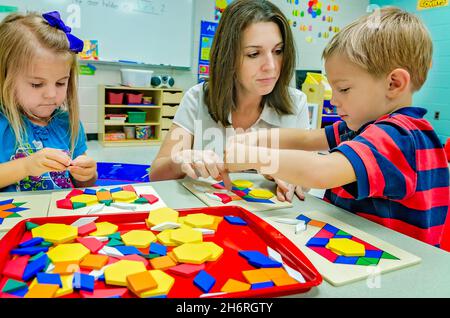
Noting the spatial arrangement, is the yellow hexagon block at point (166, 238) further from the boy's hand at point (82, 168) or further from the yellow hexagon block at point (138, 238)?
the boy's hand at point (82, 168)

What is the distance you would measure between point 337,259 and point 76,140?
33.6 inches

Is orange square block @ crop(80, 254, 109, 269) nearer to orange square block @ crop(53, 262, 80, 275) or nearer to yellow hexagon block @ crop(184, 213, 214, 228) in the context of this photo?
orange square block @ crop(53, 262, 80, 275)

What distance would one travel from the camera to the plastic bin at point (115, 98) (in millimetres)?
3379

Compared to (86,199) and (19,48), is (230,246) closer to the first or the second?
(86,199)

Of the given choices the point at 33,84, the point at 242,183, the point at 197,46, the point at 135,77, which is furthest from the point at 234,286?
the point at 197,46

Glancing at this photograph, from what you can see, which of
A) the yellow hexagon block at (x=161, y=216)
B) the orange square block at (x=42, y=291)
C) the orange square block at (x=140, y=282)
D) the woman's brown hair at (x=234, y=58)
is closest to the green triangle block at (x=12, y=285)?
the orange square block at (x=42, y=291)

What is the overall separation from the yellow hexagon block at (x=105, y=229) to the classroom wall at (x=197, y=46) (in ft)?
10.2

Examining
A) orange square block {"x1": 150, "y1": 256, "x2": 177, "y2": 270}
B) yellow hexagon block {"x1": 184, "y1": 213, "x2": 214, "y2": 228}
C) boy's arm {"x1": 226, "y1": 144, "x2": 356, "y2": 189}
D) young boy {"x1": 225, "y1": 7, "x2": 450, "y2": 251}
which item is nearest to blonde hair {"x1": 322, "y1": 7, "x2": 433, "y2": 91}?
young boy {"x1": 225, "y1": 7, "x2": 450, "y2": 251}

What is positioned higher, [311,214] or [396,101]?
[396,101]

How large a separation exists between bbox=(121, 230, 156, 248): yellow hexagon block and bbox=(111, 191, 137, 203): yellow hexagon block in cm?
17

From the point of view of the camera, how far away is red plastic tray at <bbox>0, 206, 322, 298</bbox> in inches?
16.4

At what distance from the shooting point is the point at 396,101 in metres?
0.73

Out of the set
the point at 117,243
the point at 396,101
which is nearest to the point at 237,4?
the point at 396,101
